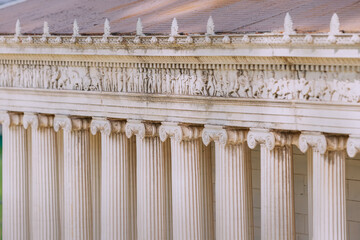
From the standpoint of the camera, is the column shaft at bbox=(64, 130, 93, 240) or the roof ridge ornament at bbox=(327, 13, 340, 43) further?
the column shaft at bbox=(64, 130, 93, 240)

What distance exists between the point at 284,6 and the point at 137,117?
15.4 ft

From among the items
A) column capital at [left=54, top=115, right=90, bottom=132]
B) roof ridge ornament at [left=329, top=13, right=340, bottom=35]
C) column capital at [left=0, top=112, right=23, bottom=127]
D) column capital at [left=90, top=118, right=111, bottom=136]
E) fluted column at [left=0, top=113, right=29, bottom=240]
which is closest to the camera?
roof ridge ornament at [left=329, top=13, right=340, bottom=35]

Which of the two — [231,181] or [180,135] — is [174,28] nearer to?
[180,135]

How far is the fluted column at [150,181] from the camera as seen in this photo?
89.1 ft

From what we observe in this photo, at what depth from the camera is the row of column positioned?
2336cm

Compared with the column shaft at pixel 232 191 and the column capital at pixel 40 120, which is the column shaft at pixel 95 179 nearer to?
the column capital at pixel 40 120

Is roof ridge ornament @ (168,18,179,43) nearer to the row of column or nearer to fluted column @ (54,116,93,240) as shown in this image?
the row of column

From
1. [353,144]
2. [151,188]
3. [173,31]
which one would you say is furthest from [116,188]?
[353,144]

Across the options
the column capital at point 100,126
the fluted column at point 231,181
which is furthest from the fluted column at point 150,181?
the fluted column at point 231,181

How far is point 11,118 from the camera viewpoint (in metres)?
31.4

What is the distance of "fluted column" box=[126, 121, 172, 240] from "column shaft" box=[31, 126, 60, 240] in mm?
3960

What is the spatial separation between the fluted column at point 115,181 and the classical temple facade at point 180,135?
3 cm

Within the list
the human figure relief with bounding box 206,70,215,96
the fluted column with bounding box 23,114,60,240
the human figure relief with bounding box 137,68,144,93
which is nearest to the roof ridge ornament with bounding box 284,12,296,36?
the human figure relief with bounding box 206,70,215,96

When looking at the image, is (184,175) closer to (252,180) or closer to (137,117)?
(137,117)
